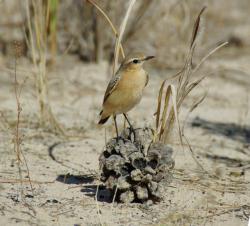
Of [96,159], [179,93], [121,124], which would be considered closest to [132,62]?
[179,93]

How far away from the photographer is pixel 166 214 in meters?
4.82

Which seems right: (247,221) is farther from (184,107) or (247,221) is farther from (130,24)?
(130,24)

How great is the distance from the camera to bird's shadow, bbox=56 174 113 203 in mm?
5080

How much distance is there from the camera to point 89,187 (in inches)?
209

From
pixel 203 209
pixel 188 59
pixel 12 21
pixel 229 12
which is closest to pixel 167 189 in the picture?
pixel 203 209

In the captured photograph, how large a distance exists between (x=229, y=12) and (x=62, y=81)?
4.73m

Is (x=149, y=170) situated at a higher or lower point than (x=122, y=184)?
higher

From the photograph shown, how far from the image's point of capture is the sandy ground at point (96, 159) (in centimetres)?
480

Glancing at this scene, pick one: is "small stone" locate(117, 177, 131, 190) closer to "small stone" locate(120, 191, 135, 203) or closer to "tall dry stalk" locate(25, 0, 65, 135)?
"small stone" locate(120, 191, 135, 203)

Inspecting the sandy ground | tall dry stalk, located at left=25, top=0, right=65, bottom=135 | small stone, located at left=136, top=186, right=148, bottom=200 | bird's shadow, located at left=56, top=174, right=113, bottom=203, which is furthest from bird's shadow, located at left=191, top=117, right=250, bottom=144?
small stone, located at left=136, top=186, right=148, bottom=200

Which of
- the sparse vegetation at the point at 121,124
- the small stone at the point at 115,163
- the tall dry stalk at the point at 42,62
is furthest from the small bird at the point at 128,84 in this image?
→ the tall dry stalk at the point at 42,62

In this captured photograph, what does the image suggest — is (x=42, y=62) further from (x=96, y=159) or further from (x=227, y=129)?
(x=227, y=129)

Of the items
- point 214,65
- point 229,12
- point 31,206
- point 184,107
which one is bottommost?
point 31,206

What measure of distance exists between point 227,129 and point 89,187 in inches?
97.1
